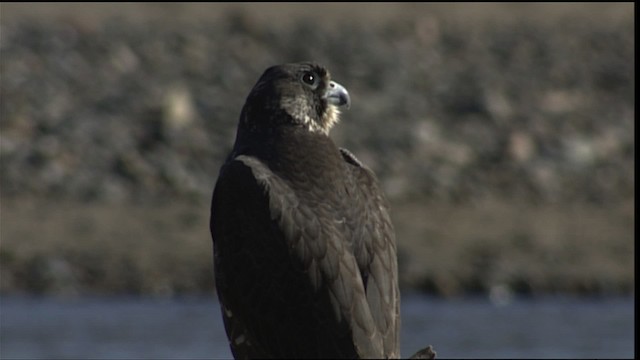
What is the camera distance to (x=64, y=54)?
29141 millimetres

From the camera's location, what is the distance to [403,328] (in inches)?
717

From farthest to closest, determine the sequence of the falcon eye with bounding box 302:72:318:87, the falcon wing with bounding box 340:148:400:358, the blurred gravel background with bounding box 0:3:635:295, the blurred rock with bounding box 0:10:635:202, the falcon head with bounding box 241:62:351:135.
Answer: the blurred rock with bounding box 0:10:635:202
the blurred gravel background with bounding box 0:3:635:295
the falcon eye with bounding box 302:72:318:87
the falcon head with bounding box 241:62:351:135
the falcon wing with bounding box 340:148:400:358

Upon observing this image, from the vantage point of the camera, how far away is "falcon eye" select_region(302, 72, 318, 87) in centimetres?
910

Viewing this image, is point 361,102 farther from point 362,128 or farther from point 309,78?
point 309,78

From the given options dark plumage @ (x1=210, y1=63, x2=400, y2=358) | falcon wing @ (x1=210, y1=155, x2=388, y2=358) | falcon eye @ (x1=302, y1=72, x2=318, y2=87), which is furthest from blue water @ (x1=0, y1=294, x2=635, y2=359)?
falcon wing @ (x1=210, y1=155, x2=388, y2=358)

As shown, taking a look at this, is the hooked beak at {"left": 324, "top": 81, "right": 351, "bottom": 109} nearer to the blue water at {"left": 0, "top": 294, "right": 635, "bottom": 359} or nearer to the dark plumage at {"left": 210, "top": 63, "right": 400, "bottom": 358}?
the dark plumage at {"left": 210, "top": 63, "right": 400, "bottom": 358}

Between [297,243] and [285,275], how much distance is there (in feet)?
0.45

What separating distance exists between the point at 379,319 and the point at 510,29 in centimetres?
2428

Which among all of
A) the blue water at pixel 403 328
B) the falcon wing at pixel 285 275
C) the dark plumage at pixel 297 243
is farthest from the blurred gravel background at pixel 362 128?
the falcon wing at pixel 285 275

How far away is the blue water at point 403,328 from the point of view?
1738cm

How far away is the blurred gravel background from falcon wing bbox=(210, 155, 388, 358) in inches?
463

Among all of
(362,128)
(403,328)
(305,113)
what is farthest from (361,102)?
(305,113)

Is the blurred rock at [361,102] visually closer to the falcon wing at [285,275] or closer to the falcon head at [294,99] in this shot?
the falcon head at [294,99]

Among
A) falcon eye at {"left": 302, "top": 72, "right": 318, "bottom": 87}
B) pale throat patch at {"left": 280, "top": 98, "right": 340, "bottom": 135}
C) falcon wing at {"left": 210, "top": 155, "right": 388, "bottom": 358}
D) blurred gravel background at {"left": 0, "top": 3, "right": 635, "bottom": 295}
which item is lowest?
falcon wing at {"left": 210, "top": 155, "right": 388, "bottom": 358}
